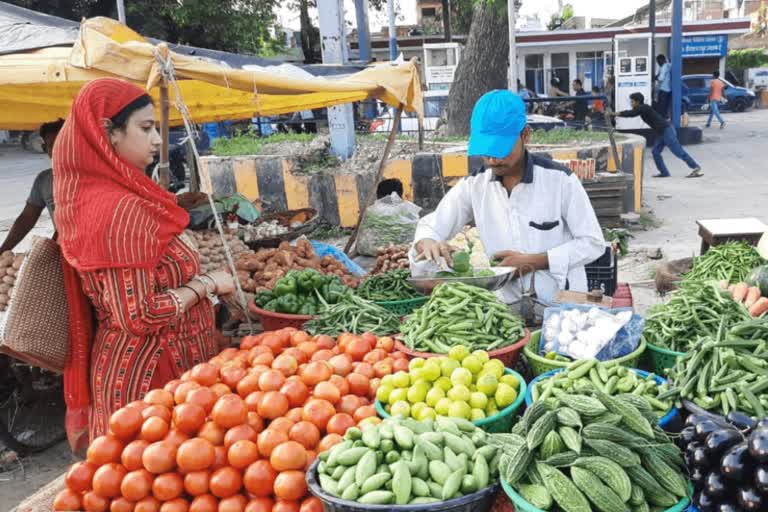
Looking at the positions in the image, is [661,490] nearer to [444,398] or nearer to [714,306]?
[444,398]

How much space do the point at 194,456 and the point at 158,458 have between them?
0.42ft

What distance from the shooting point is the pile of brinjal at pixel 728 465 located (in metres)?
1.70

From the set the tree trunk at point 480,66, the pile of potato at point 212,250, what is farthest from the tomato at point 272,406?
the tree trunk at point 480,66

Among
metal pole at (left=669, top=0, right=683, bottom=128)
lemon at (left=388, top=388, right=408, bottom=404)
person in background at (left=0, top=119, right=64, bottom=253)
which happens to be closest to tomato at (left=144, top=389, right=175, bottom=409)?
lemon at (left=388, top=388, right=408, bottom=404)

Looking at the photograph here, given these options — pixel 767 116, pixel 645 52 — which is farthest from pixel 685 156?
pixel 767 116

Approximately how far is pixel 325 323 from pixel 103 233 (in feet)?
4.24

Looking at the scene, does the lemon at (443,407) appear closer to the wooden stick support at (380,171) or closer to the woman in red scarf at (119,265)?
the woman in red scarf at (119,265)

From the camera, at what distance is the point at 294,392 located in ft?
8.13

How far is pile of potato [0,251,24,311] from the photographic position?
420 cm

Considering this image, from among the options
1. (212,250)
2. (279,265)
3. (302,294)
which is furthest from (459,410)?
(212,250)

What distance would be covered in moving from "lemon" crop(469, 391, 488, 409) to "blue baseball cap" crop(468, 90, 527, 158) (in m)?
1.38

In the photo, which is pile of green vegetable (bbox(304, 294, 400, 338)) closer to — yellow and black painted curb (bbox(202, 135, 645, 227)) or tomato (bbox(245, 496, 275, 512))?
tomato (bbox(245, 496, 275, 512))

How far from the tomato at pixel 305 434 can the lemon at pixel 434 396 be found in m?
0.43

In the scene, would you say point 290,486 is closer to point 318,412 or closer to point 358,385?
point 318,412
